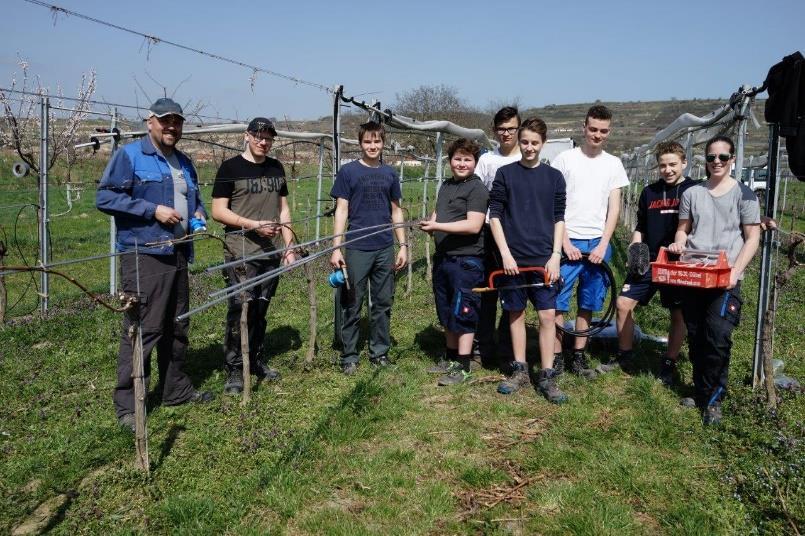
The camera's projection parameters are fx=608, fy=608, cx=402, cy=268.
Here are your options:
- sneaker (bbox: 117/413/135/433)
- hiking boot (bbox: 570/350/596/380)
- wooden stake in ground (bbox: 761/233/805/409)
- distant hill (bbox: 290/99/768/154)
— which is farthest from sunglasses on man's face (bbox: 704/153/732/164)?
distant hill (bbox: 290/99/768/154)

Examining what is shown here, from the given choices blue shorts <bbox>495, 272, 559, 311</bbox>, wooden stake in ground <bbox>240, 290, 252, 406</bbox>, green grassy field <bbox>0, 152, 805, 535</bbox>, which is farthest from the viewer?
blue shorts <bbox>495, 272, 559, 311</bbox>

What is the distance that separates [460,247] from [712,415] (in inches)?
79.4

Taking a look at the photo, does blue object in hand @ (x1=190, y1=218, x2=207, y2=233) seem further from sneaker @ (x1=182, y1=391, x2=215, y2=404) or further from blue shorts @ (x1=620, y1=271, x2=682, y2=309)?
blue shorts @ (x1=620, y1=271, x2=682, y2=309)

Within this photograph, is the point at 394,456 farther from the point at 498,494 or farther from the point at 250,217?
the point at 250,217

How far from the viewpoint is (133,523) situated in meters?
2.84

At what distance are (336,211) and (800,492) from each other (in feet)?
11.0

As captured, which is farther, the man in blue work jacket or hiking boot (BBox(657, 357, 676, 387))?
hiking boot (BBox(657, 357, 676, 387))

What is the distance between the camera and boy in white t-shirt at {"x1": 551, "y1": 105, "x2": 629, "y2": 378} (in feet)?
14.8

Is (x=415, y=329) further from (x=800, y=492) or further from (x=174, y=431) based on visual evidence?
(x=800, y=492)

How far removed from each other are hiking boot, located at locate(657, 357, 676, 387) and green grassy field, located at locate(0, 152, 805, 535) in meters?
0.10

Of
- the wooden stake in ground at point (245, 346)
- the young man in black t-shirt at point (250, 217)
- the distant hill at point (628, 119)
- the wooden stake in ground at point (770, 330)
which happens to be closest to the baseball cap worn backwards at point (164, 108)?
the young man in black t-shirt at point (250, 217)

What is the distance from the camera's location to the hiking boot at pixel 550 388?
13.8 ft

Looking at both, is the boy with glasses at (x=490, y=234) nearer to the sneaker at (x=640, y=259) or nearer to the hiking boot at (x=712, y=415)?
the sneaker at (x=640, y=259)

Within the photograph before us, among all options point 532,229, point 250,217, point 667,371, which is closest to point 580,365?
point 667,371
